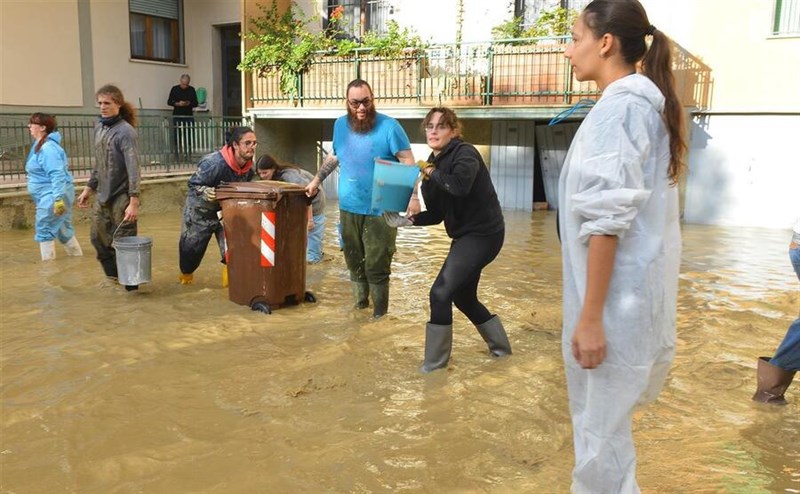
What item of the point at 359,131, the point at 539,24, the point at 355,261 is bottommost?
the point at 355,261

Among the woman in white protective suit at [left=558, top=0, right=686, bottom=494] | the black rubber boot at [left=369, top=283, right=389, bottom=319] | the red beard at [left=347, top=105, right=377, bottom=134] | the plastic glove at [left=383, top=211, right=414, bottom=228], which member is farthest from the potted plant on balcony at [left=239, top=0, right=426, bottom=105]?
the woman in white protective suit at [left=558, top=0, right=686, bottom=494]

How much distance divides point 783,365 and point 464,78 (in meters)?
9.71

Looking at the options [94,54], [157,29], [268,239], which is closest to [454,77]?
[268,239]

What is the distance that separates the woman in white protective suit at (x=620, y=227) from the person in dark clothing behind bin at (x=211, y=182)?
14.9 feet

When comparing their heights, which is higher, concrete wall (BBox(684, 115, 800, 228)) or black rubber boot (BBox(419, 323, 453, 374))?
concrete wall (BBox(684, 115, 800, 228))

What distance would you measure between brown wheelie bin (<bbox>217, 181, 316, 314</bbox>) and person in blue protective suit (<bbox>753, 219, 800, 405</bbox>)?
12.2ft

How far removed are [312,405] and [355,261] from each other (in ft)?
6.43

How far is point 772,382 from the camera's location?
4027 millimetres

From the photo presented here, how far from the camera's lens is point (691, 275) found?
7840mm

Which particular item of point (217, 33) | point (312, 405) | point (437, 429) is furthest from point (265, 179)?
point (217, 33)

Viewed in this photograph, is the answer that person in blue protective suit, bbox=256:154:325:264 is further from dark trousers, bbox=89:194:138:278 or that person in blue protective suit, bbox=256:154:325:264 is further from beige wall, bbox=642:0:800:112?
beige wall, bbox=642:0:800:112

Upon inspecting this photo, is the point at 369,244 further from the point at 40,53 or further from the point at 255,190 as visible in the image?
the point at 40,53

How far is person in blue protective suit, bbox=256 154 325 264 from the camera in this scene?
7125 millimetres

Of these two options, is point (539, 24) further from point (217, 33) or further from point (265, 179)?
point (217, 33)
